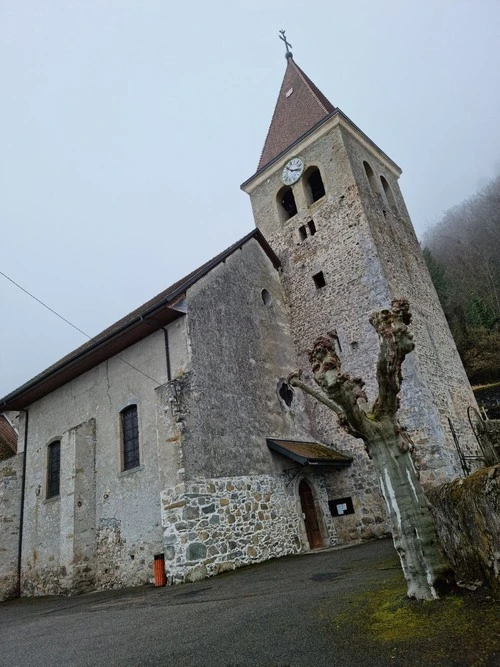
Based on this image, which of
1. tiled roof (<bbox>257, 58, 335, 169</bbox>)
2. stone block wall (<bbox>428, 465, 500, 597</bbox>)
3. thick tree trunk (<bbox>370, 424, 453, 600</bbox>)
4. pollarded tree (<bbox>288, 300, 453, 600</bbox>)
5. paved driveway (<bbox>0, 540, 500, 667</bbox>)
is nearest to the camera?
stone block wall (<bbox>428, 465, 500, 597</bbox>)

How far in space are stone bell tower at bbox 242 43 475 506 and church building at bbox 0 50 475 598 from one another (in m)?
0.07

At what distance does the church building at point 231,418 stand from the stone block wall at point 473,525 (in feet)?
20.3

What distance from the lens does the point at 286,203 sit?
19.5m

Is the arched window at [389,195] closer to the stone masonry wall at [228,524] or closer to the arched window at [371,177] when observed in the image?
the arched window at [371,177]

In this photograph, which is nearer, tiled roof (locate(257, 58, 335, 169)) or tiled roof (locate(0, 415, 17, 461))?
tiled roof (locate(0, 415, 17, 461))

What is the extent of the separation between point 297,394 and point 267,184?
10.3m

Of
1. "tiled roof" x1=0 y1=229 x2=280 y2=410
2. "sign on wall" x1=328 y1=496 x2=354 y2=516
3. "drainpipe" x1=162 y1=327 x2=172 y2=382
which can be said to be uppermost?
"tiled roof" x1=0 y1=229 x2=280 y2=410

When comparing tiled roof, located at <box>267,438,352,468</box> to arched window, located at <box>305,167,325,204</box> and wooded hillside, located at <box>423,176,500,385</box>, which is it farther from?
wooded hillside, located at <box>423,176,500,385</box>

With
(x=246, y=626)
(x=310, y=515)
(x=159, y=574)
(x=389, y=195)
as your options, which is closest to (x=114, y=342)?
(x=159, y=574)

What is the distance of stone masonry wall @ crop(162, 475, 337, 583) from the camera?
900 cm

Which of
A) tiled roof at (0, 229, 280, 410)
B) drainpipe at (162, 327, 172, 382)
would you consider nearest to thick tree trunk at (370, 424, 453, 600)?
drainpipe at (162, 327, 172, 382)

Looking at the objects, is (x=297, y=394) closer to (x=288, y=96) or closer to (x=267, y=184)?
(x=267, y=184)

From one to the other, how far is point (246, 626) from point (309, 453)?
26.0 feet

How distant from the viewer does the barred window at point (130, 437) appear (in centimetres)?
1156
